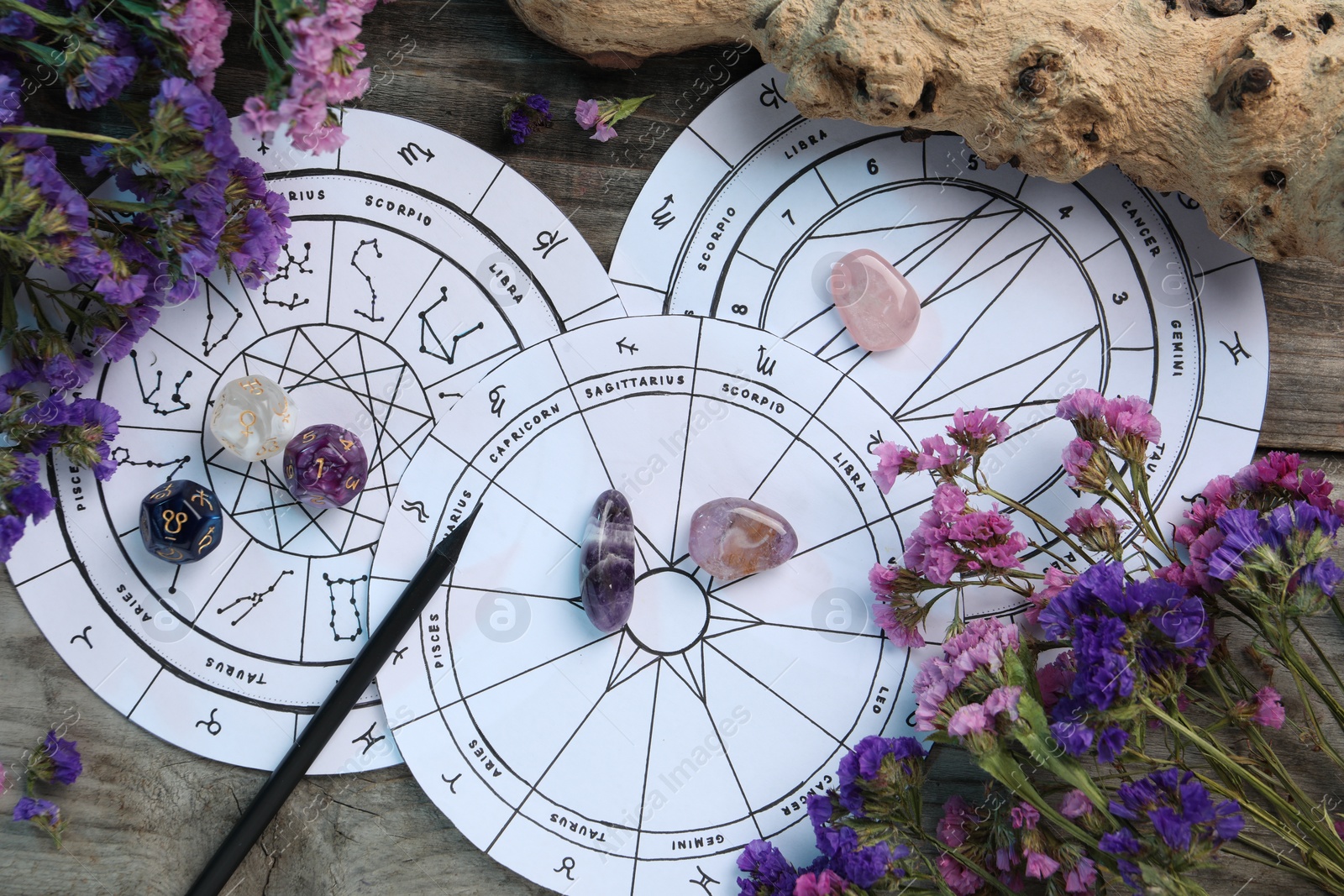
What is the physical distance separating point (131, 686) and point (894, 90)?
4.20 feet

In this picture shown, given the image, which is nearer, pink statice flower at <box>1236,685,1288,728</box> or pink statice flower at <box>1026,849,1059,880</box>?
pink statice flower at <box>1026,849,1059,880</box>

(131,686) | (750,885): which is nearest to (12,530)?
(131,686)

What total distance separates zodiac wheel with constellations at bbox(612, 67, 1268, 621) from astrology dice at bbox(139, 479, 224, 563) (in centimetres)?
64

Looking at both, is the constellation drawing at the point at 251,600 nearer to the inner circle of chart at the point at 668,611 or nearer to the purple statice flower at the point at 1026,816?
the inner circle of chart at the point at 668,611

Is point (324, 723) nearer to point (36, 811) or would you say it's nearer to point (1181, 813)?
point (36, 811)

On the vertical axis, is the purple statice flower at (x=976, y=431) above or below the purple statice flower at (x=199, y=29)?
below

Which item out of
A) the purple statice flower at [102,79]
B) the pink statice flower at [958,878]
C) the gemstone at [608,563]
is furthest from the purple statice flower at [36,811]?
the pink statice flower at [958,878]

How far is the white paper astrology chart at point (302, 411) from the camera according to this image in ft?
3.86

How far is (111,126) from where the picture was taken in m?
1.19

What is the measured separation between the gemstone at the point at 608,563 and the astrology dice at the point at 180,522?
51 cm

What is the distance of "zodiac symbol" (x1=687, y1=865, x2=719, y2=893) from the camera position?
1164 millimetres

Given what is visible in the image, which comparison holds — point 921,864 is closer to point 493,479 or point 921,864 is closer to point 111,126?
point 493,479

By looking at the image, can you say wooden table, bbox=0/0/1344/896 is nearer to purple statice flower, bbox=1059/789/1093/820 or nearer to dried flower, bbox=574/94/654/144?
dried flower, bbox=574/94/654/144

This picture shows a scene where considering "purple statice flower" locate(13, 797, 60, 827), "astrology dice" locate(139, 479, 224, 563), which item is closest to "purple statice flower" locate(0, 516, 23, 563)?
"astrology dice" locate(139, 479, 224, 563)
